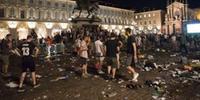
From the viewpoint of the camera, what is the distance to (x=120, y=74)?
15.8 m

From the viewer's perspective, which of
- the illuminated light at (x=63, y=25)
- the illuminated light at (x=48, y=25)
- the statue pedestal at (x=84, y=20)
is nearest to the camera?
the statue pedestal at (x=84, y=20)

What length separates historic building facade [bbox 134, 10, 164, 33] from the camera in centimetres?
11625

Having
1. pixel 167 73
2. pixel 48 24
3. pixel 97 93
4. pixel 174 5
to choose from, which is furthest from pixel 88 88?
pixel 174 5

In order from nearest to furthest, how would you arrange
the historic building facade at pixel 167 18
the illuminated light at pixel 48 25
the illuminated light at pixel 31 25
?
the illuminated light at pixel 31 25
the illuminated light at pixel 48 25
the historic building facade at pixel 167 18

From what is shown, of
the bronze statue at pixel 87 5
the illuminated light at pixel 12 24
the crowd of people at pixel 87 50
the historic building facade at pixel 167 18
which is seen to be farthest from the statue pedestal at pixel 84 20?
the historic building facade at pixel 167 18

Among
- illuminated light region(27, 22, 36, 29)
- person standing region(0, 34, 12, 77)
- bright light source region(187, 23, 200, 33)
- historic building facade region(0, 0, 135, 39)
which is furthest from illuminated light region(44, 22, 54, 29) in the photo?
person standing region(0, 34, 12, 77)

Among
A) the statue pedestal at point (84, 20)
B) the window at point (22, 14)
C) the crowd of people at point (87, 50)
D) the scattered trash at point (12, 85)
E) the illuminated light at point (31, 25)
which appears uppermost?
the window at point (22, 14)

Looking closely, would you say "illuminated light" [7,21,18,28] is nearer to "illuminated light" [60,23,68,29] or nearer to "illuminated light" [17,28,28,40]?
"illuminated light" [17,28,28,40]

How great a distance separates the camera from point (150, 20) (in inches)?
4685

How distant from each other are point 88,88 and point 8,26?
186 feet

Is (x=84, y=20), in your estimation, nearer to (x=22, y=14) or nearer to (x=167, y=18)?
(x=22, y=14)

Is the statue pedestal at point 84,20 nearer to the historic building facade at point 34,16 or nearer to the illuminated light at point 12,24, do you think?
the historic building facade at point 34,16

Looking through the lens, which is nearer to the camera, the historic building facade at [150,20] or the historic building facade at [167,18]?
the historic building facade at [167,18]

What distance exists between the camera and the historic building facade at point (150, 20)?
381 feet
